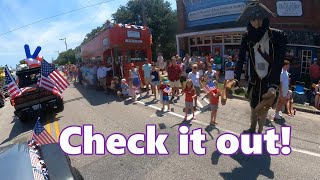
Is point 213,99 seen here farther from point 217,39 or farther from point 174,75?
point 217,39

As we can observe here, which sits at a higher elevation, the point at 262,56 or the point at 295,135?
the point at 262,56

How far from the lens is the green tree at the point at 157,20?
133 feet

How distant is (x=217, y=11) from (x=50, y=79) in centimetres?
1312

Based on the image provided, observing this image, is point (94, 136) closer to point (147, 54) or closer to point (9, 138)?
point (9, 138)

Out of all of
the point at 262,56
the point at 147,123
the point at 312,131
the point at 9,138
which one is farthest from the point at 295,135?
the point at 9,138

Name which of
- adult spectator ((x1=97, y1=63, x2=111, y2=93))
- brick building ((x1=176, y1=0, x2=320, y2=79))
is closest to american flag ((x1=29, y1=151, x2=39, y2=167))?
brick building ((x1=176, y1=0, x2=320, y2=79))

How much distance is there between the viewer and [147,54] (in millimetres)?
16250

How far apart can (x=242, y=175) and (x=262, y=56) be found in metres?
2.33

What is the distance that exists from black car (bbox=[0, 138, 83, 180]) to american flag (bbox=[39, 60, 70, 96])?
7927 mm

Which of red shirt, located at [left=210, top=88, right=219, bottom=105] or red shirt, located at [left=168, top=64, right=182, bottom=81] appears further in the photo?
red shirt, located at [left=168, top=64, right=182, bottom=81]

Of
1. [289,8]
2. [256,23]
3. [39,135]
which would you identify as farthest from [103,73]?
[256,23]

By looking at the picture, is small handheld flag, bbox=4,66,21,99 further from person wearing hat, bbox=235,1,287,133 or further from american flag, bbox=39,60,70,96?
person wearing hat, bbox=235,1,287,133

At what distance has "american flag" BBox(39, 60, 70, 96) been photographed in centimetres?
1136

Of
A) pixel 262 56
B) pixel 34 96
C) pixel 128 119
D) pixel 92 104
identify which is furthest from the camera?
pixel 92 104
